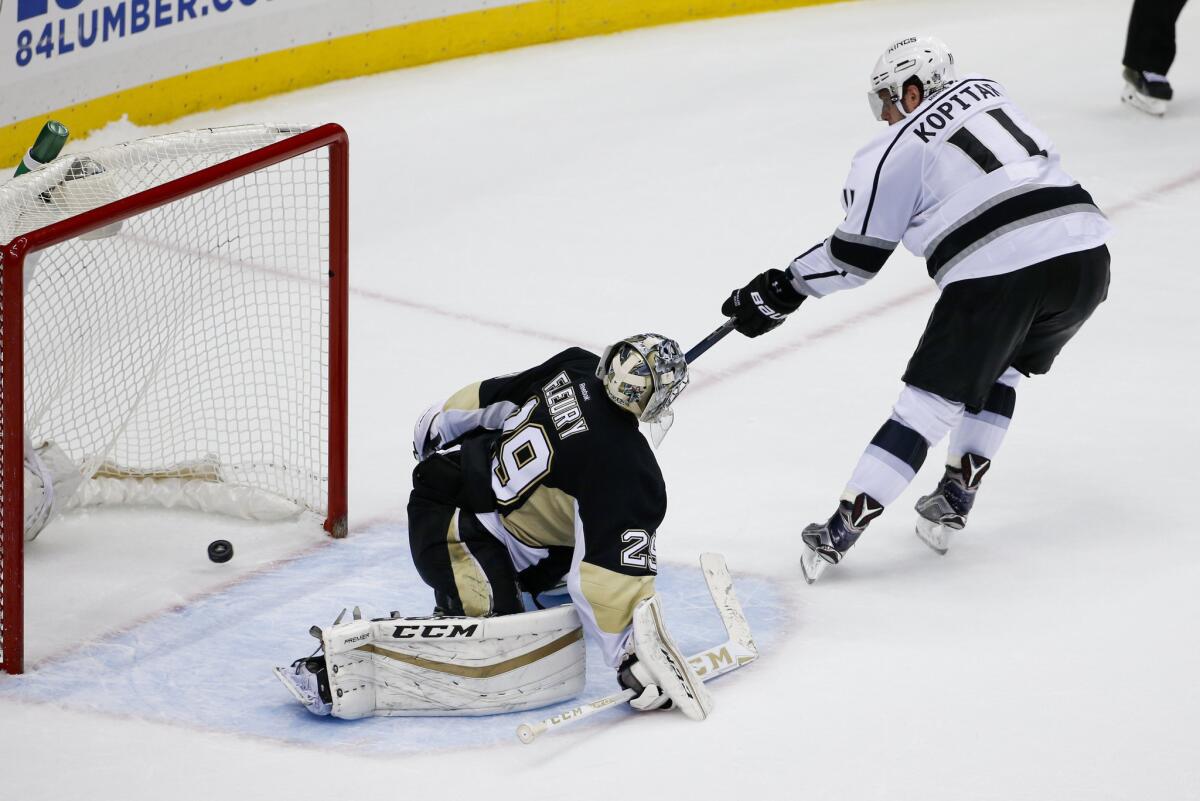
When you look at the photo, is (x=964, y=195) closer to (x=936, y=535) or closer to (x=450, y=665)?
(x=936, y=535)

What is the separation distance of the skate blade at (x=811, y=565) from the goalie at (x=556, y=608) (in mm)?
566

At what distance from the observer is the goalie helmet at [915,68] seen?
3.12m

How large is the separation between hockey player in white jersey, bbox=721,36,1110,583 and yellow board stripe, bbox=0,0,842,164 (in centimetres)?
335

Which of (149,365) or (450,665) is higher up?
(450,665)

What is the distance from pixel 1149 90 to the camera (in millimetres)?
6324

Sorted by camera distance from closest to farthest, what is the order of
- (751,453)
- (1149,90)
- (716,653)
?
(716,653) → (751,453) → (1149,90)

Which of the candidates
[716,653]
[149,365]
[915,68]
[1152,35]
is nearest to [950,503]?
[716,653]

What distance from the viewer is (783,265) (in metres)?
5.09

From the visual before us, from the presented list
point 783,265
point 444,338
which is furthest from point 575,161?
point 444,338

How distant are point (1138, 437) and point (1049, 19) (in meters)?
4.22

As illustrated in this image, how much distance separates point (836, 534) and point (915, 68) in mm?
927

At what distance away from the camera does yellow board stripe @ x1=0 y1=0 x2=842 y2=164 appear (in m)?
5.75

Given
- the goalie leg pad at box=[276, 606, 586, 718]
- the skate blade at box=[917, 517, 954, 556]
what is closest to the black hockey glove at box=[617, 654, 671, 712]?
the goalie leg pad at box=[276, 606, 586, 718]

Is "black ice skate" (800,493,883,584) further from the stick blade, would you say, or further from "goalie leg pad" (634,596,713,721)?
"goalie leg pad" (634,596,713,721)
